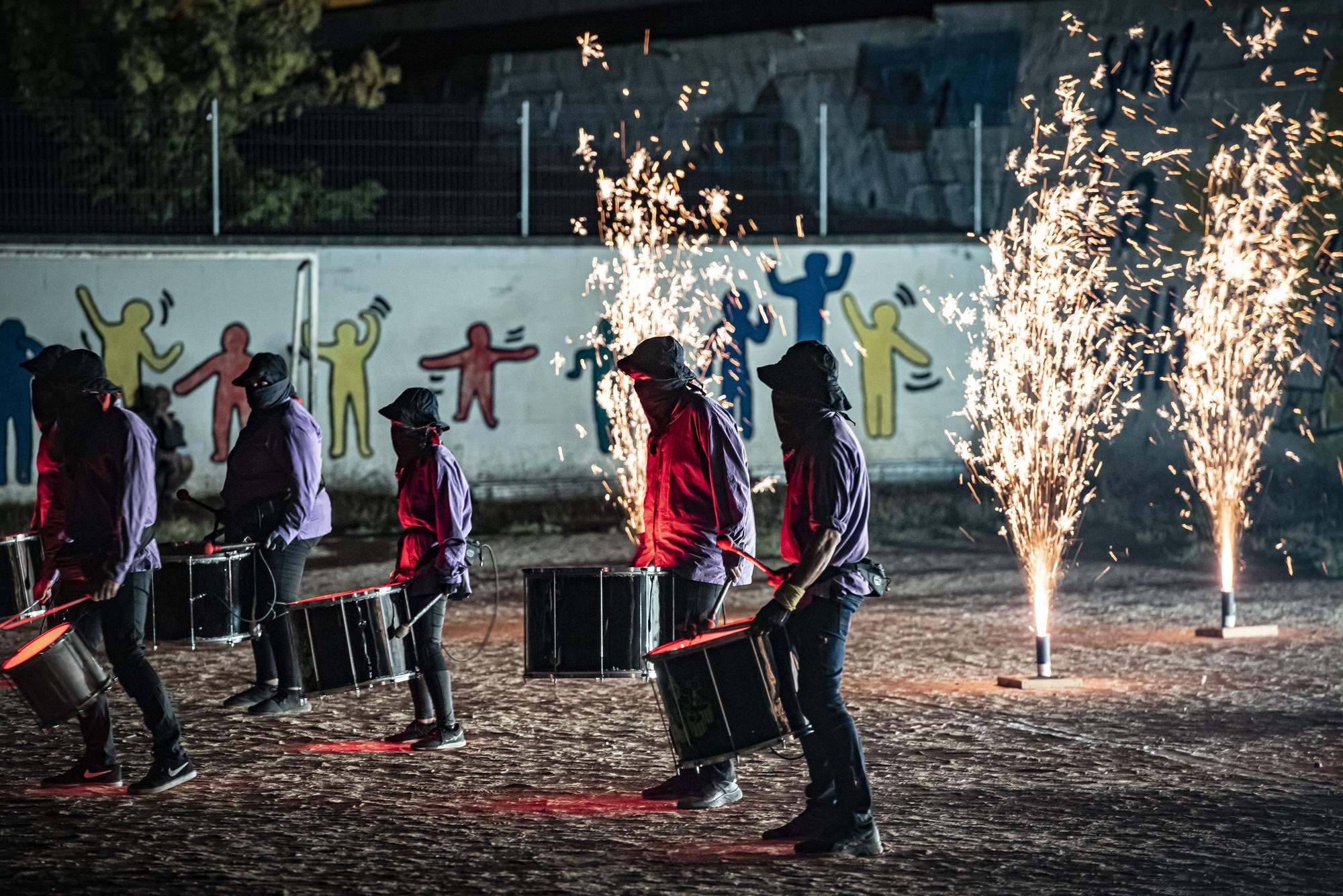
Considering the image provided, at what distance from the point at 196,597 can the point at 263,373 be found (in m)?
1.32

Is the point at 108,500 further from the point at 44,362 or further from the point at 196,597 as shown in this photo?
the point at 44,362

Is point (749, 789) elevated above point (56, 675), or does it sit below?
below

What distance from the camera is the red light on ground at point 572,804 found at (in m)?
6.81

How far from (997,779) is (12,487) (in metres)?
12.6

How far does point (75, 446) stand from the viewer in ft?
23.7

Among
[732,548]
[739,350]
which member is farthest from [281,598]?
[739,350]

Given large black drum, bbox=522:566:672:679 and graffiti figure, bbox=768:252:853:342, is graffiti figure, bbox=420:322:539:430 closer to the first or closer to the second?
graffiti figure, bbox=768:252:853:342

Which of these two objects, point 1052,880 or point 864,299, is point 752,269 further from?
point 1052,880

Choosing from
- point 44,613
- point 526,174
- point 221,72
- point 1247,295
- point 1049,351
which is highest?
point 221,72

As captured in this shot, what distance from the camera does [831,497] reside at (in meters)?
6.19

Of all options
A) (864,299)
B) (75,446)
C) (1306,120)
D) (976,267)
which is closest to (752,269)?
(864,299)

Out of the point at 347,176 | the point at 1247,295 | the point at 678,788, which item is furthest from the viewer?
the point at 347,176

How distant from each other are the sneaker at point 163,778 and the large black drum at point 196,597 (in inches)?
38.0

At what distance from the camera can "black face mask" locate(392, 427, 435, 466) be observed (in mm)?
8109
